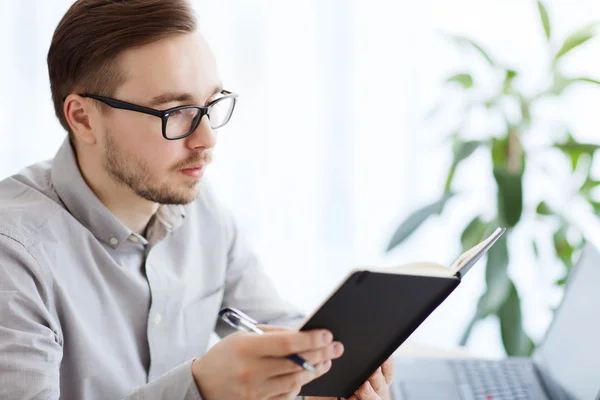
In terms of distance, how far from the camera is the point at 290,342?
2.63 ft

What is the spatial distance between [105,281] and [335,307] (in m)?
0.60

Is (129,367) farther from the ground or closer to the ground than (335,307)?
closer to the ground

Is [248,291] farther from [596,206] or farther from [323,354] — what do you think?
[596,206]

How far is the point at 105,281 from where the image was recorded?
126 cm

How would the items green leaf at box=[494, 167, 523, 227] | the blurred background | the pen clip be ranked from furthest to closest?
the blurred background → green leaf at box=[494, 167, 523, 227] → the pen clip

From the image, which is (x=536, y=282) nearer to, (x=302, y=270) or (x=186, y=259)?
(x=302, y=270)

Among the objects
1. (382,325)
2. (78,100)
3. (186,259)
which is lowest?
(186,259)

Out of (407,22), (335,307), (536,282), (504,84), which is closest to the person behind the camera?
(335,307)

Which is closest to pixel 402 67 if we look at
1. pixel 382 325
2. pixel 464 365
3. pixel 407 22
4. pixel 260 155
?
pixel 407 22

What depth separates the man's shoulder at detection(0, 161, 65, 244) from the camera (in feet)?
3.74

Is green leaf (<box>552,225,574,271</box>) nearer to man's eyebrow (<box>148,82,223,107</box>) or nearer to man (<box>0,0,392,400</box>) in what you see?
man (<box>0,0,392,400</box>)

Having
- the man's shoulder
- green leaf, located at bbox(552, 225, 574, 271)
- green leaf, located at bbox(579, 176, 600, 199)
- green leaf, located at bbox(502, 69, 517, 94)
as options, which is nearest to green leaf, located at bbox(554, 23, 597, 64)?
green leaf, located at bbox(502, 69, 517, 94)

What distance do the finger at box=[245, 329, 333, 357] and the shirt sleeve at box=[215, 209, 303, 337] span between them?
0.69 meters

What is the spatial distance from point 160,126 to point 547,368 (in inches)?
35.3
